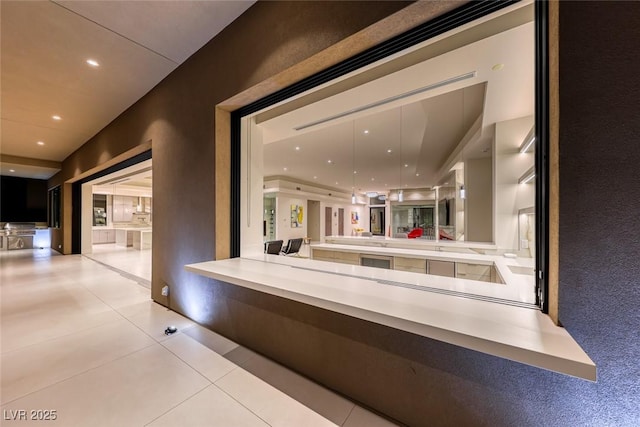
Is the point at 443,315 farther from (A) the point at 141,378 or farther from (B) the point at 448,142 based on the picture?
(B) the point at 448,142

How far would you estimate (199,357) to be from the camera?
2.00 m

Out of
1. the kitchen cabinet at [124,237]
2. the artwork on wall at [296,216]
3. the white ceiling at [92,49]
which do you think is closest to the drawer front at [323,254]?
the white ceiling at [92,49]

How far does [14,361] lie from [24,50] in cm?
299

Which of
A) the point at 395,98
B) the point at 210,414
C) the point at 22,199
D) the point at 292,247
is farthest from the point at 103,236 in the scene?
the point at 395,98

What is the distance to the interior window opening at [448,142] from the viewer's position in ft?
6.17

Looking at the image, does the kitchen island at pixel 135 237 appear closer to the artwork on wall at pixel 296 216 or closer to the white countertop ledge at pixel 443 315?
the artwork on wall at pixel 296 216

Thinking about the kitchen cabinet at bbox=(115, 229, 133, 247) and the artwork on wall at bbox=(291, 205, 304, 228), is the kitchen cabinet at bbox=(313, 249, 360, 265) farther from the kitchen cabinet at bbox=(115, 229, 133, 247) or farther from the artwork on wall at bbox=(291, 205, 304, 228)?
the kitchen cabinet at bbox=(115, 229, 133, 247)

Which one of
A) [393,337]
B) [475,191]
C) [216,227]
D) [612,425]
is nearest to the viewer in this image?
[612,425]

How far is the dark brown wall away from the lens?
868 millimetres

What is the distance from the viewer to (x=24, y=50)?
2.49 m

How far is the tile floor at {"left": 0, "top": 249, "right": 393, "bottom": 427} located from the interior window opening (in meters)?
0.97

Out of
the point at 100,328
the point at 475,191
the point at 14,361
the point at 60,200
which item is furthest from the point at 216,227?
the point at 60,200

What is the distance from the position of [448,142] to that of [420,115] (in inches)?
75.6

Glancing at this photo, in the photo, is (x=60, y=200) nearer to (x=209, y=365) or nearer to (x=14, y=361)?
(x=14, y=361)
